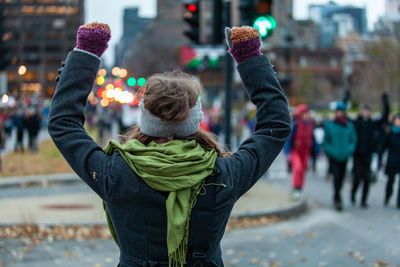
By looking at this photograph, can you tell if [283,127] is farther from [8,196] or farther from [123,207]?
[8,196]

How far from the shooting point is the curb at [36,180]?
12242 mm

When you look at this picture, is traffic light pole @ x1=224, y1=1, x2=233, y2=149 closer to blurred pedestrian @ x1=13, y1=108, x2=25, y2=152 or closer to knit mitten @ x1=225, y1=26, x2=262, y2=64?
knit mitten @ x1=225, y1=26, x2=262, y2=64

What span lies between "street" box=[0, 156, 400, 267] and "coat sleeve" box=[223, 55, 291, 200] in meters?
4.43

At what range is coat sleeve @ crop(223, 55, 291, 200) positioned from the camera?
82.7 inches

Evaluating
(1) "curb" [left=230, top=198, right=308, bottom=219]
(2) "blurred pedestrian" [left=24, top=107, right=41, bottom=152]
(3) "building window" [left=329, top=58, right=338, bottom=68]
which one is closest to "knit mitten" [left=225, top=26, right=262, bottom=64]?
(1) "curb" [left=230, top=198, right=308, bottom=219]

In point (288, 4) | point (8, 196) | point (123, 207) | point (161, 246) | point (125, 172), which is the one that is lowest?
point (8, 196)

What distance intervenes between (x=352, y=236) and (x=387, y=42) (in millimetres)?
35642

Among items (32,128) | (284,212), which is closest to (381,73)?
(32,128)

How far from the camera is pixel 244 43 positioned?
211cm

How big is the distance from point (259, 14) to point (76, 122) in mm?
7814

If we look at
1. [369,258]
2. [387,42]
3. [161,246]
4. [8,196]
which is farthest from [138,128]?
[387,42]

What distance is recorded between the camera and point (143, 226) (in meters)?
1.98

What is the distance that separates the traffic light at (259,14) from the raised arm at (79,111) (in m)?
7.46

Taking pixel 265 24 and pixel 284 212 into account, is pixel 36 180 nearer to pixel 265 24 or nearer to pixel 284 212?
pixel 284 212
